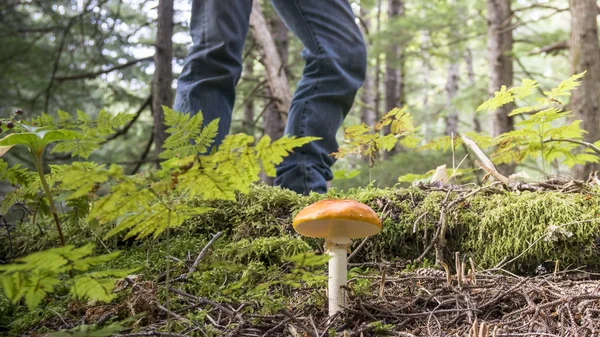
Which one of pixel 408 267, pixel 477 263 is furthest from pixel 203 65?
pixel 477 263

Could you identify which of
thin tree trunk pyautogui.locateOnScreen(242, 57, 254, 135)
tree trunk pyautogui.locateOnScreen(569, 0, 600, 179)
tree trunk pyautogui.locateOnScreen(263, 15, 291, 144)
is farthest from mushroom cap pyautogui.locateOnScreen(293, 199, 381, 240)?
thin tree trunk pyautogui.locateOnScreen(242, 57, 254, 135)

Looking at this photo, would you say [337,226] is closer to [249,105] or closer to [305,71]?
[305,71]

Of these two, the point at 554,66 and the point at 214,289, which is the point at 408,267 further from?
the point at 554,66

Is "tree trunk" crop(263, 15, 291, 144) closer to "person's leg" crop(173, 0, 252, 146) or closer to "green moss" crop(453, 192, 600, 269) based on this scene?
"person's leg" crop(173, 0, 252, 146)

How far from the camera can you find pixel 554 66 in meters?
28.8

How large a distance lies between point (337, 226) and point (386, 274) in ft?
2.01

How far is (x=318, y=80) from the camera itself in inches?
126

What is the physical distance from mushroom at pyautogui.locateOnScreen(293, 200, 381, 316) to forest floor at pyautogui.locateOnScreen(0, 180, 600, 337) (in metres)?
0.08

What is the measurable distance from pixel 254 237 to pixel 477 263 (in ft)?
3.53

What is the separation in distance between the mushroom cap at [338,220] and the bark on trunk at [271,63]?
4.90 m

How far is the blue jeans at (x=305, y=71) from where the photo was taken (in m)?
3.02

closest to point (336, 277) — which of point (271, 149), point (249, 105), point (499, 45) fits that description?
point (271, 149)

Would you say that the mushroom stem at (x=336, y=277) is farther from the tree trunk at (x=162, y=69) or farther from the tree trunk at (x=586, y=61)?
the tree trunk at (x=586, y=61)

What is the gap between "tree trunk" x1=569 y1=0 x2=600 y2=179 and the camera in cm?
577
